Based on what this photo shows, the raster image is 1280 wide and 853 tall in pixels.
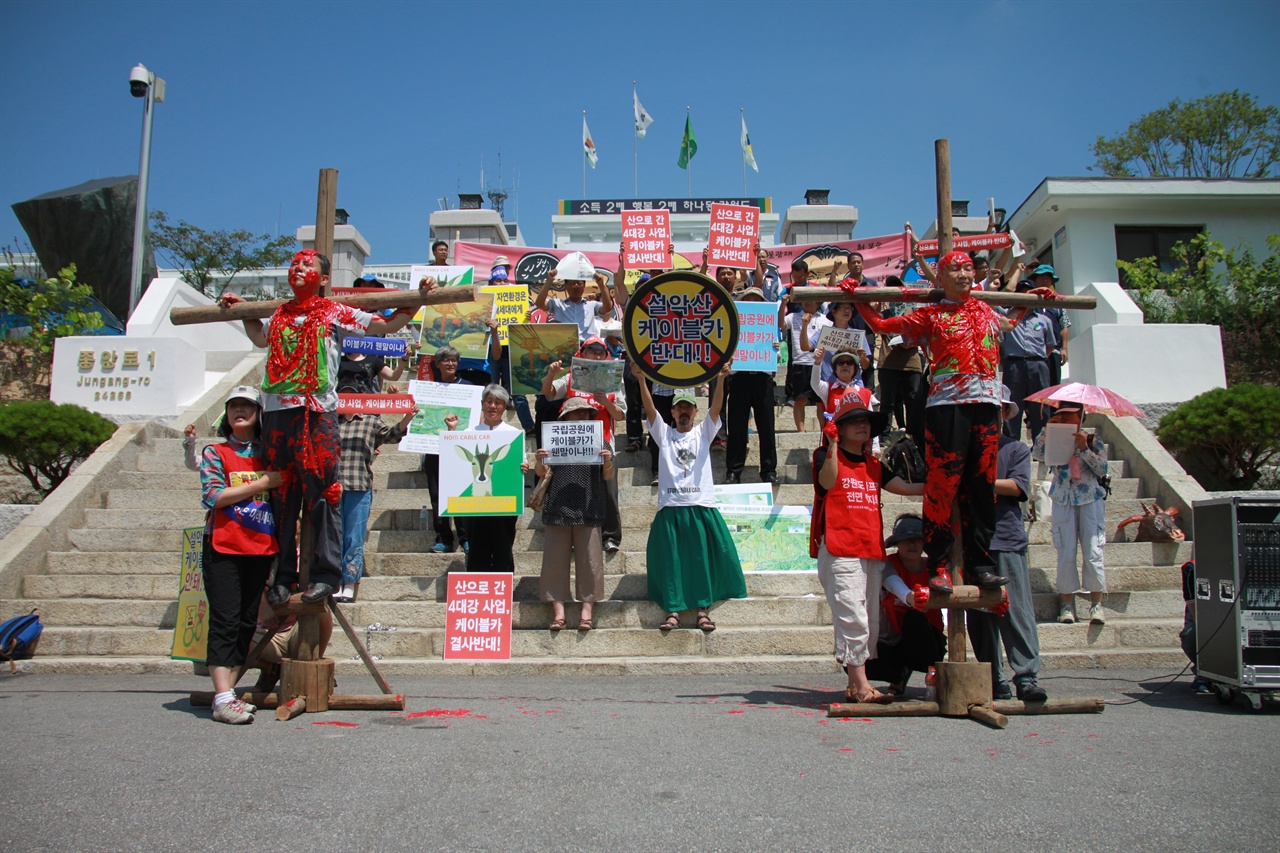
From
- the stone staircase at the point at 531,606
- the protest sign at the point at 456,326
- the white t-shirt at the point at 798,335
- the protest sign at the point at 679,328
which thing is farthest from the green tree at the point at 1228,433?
the protest sign at the point at 456,326

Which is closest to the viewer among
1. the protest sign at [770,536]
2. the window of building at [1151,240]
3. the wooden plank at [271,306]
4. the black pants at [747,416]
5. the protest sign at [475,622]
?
the wooden plank at [271,306]

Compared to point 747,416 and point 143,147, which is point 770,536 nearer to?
point 747,416

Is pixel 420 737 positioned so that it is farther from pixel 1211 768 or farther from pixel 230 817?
pixel 1211 768

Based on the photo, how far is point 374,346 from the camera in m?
6.04

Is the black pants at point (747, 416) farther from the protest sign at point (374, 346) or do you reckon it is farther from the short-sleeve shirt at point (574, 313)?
the protest sign at point (374, 346)

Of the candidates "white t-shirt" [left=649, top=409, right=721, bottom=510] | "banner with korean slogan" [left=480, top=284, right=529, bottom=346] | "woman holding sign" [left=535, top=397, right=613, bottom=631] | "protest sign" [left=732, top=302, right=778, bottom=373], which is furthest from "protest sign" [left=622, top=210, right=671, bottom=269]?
"woman holding sign" [left=535, top=397, right=613, bottom=631]

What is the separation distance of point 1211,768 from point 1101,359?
9.13m

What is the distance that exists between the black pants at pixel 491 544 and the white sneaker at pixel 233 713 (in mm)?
2982

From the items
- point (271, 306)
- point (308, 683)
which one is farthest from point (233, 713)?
point (271, 306)

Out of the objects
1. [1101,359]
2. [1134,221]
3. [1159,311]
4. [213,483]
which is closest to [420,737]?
[213,483]

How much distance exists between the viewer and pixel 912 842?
2996 millimetres

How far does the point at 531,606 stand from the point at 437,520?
1.58 meters

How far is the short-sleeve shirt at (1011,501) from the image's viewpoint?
5.23 meters

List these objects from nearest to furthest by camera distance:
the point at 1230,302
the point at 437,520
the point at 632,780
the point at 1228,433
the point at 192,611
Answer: the point at 632,780 < the point at 192,611 < the point at 437,520 < the point at 1228,433 < the point at 1230,302
